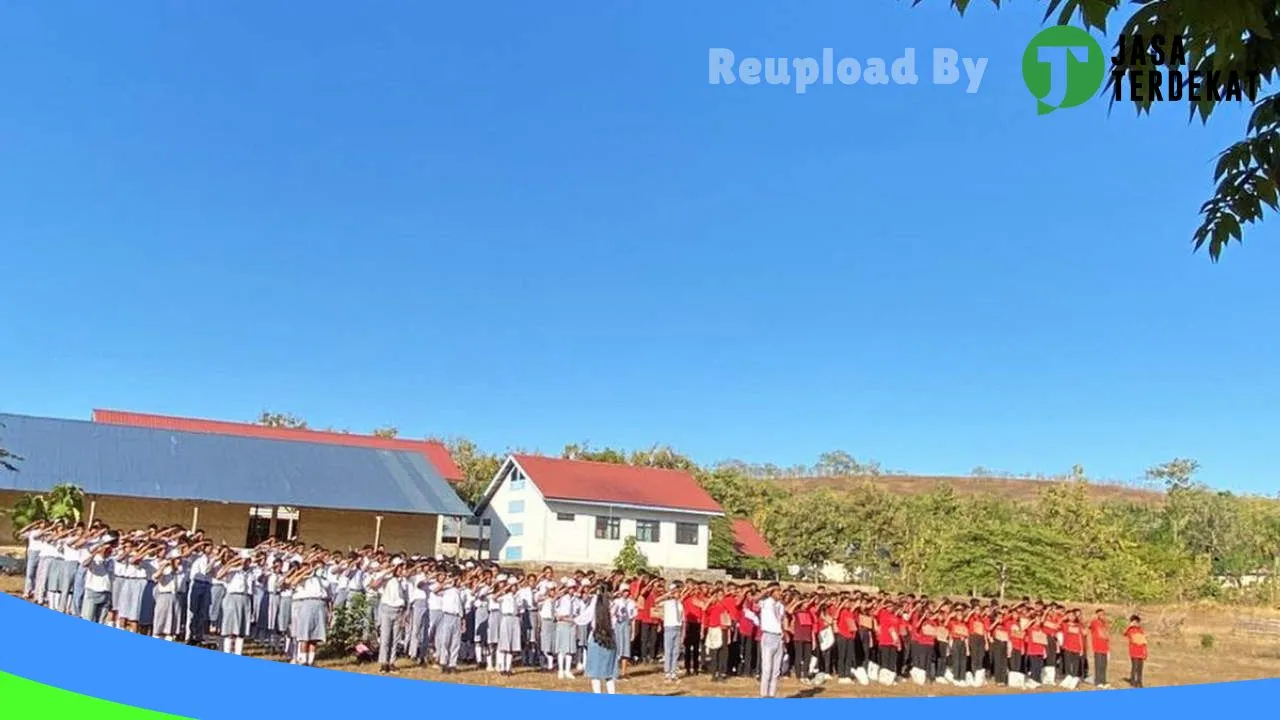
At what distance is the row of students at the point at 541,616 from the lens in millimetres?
6734

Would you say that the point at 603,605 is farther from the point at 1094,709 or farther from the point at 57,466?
the point at 57,466

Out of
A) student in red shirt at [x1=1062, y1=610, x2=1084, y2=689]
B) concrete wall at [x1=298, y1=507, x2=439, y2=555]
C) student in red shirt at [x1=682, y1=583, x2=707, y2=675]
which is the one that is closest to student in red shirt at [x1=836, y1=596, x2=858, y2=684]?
student in red shirt at [x1=682, y1=583, x2=707, y2=675]

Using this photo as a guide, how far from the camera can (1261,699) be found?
4266mm

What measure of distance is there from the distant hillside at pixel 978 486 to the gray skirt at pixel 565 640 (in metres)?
1.91

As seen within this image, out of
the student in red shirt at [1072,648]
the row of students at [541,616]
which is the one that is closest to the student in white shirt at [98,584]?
the row of students at [541,616]

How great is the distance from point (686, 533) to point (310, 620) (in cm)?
288

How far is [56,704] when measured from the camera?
444 centimetres

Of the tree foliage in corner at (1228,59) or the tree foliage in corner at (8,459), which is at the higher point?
the tree foliage in corner at (1228,59)

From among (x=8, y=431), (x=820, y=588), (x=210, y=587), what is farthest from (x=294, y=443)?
(x=820, y=588)

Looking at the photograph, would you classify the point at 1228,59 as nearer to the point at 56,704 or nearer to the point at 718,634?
the point at 56,704

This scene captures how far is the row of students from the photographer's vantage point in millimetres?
6734

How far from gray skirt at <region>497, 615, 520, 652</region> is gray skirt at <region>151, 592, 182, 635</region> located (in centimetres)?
230

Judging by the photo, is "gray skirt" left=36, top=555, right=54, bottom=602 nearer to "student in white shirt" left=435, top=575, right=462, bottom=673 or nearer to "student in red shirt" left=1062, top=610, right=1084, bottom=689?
"student in white shirt" left=435, top=575, right=462, bottom=673

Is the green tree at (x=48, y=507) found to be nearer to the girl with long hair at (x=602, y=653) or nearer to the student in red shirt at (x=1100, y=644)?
the girl with long hair at (x=602, y=653)
